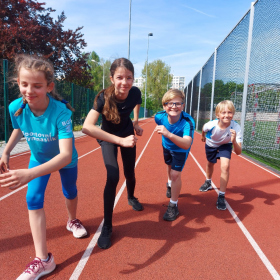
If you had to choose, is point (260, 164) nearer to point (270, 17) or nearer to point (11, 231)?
point (270, 17)

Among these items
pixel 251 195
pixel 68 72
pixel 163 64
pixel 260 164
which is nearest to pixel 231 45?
pixel 260 164

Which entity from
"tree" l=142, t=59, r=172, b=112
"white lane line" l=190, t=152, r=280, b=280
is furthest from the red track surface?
"tree" l=142, t=59, r=172, b=112

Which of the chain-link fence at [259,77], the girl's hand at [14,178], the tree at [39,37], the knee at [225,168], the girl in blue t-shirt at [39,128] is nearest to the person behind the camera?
the girl's hand at [14,178]

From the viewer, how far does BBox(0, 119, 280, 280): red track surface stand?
2.07 metres

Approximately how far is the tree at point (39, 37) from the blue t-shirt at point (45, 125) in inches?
387

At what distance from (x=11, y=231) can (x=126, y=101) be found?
1.99m

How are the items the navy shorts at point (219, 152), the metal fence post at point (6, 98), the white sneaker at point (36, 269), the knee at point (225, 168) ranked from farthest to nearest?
the metal fence post at point (6, 98) < the navy shorts at point (219, 152) < the knee at point (225, 168) < the white sneaker at point (36, 269)

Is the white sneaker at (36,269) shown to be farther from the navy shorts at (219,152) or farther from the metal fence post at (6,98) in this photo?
the metal fence post at (6,98)

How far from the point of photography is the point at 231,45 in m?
10.1

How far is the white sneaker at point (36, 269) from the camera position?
72.5 inches

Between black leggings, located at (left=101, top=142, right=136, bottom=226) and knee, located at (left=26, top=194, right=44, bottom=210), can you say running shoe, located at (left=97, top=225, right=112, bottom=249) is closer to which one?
black leggings, located at (left=101, top=142, right=136, bottom=226)

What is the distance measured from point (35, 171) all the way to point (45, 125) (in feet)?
1.76

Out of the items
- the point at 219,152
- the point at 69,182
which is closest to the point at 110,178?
the point at 69,182

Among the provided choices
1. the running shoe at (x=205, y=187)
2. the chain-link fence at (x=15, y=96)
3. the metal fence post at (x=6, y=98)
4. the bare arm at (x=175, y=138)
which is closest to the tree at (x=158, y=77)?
the chain-link fence at (x=15, y=96)
